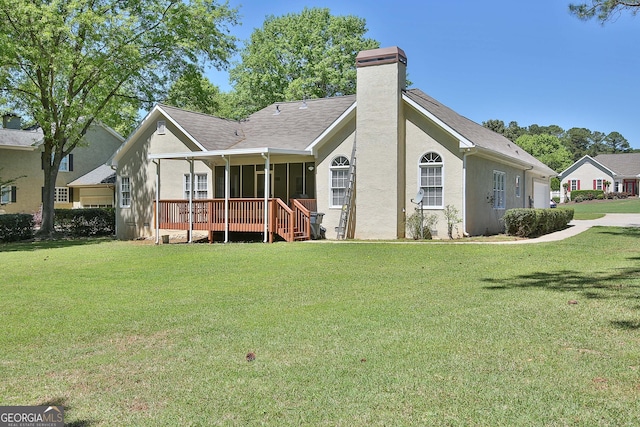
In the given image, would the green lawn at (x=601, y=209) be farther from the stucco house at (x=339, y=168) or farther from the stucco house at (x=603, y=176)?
the stucco house at (x=603, y=176)

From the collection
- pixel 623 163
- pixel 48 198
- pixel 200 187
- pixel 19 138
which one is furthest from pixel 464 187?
pixel 623 163

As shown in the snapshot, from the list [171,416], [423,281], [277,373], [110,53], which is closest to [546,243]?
[423,281]

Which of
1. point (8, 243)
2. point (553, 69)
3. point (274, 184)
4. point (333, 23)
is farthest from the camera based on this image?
point (333, 23)

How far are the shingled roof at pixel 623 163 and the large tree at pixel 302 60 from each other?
3799cm

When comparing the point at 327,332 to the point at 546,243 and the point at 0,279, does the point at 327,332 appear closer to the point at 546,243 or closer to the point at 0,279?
the point at 0,279

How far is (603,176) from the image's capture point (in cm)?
6322

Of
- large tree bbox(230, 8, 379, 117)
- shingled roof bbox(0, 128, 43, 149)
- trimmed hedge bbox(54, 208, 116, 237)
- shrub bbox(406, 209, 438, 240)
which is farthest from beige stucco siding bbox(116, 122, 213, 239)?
large tree bbox(230, 8, 379, 117)

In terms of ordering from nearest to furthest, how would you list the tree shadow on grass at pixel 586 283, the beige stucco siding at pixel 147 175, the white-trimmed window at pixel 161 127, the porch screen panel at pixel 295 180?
the tree shadow on grass at pixel 586 283 → the porch screen panel at pixel 295 180 → the beige stucco siding at pixel 147 175 → the white-trimmed window at pixel 161 127

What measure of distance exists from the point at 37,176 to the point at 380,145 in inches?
1028

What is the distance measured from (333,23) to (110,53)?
24075mm

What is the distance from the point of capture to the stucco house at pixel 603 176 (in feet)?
206

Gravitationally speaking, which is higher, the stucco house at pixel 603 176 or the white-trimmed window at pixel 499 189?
the stucco house at pixel 603 176

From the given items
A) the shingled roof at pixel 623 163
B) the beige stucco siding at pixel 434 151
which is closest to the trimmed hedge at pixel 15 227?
the beige stucco siding at pixel 434 151

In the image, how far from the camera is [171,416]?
12.8 feet
